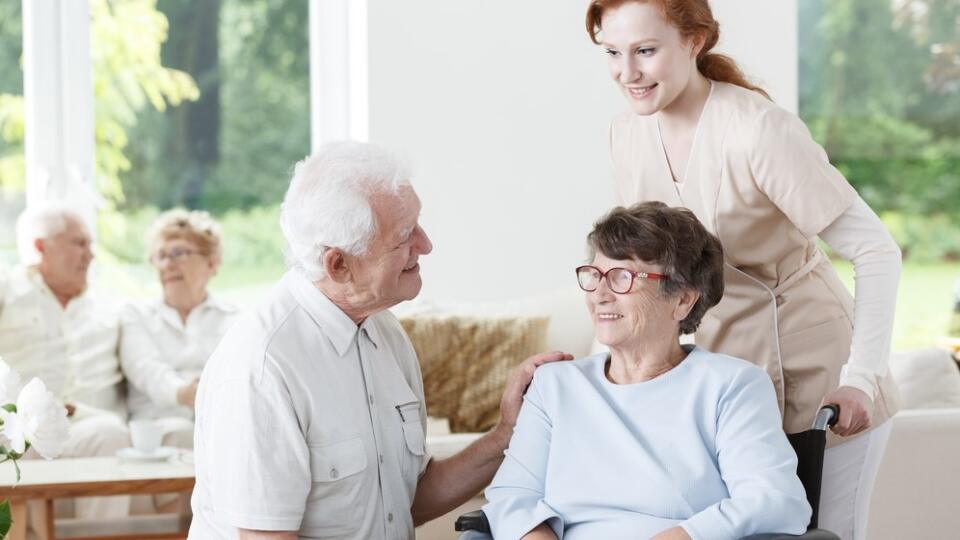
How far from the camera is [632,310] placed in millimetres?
2084

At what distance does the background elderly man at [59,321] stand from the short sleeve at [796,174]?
9.93ft

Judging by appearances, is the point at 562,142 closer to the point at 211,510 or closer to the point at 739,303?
the point at 739,303

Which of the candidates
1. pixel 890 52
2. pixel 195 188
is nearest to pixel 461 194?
pixel 195 188

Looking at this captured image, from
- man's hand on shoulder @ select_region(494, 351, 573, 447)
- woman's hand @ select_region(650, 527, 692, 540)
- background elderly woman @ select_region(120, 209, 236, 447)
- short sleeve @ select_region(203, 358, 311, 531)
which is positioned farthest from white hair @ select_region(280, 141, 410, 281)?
background elderly woman @ select_region(120, 209, 236, 447)

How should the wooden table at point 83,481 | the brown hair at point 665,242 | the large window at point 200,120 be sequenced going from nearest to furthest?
the brown hair at point 665,242, the wooden table at point 83,481, the large window at point 200,120

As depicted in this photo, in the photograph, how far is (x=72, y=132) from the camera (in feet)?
16.5

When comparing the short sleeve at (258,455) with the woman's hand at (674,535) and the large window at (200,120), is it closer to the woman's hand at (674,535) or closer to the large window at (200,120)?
the woman's hand at (674,535)

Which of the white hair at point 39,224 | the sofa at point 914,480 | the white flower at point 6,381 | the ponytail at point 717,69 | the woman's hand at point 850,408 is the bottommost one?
the sofa at point 914,480

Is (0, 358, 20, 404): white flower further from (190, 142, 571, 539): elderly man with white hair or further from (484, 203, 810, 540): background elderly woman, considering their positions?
(484, 203, 810, 540): background elderly woman

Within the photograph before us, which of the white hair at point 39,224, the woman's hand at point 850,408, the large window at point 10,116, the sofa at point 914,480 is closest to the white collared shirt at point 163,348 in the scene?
the white hair at point 39,224

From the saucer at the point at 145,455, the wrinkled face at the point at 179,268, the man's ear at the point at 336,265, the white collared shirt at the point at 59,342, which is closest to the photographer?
the man's ear at the point at 336,265

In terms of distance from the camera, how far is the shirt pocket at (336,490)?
1940 mm

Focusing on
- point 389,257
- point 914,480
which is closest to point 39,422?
point 389,257

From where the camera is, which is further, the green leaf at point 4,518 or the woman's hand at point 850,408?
the woman's hand at point 850,408
